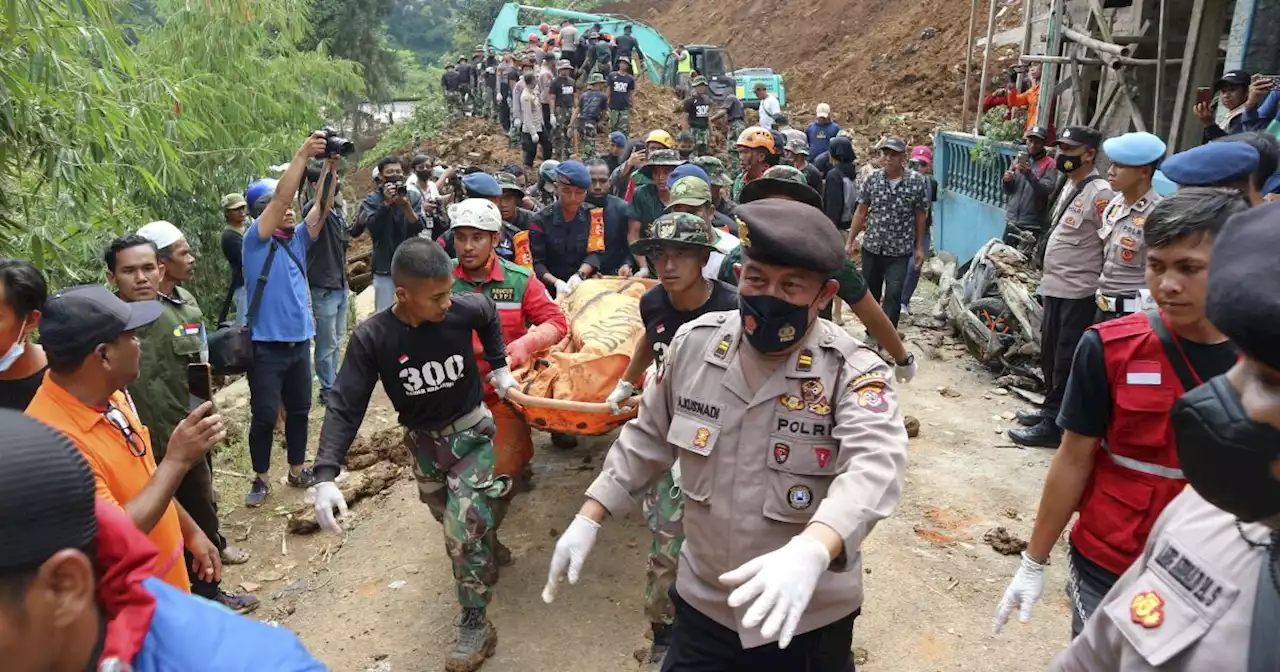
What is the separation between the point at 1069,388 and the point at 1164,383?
23 cm

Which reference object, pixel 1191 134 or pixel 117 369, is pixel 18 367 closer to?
pixel 117 369

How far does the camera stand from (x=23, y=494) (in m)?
1.02

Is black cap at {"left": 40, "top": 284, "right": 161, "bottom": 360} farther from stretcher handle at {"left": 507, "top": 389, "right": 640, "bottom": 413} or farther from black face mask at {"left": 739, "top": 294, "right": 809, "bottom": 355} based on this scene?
black face mask at {"left": 739, "top": 294, "right": 809, "bottom": 355}

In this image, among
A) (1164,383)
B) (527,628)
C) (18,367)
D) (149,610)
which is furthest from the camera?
(527,628)

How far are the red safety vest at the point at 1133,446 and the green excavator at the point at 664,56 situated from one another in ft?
55.6

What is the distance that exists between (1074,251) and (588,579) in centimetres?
345

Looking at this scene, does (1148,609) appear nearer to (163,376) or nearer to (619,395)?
(619,395)

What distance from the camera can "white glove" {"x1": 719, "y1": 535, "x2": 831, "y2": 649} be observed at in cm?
160

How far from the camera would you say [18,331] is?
2.84 m

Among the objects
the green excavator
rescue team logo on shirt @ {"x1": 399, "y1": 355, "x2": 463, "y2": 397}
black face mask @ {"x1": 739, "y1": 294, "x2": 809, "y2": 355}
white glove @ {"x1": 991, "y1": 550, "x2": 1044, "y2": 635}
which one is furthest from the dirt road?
the green excavator

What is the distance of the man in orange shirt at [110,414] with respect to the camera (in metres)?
2.36

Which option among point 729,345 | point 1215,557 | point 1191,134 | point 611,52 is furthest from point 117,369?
point 611,52

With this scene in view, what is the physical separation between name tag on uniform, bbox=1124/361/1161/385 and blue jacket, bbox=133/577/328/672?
2.06 meters

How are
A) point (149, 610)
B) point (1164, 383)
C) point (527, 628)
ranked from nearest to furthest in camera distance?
1. point (149, 610)
2. point (1164, 383)
3. point (527, 628)
